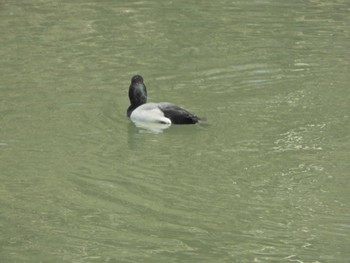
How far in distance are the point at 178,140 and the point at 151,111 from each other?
39.7 inches

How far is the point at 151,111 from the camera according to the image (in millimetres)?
13625

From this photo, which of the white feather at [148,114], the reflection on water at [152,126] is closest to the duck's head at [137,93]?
the white feather at [148,114]

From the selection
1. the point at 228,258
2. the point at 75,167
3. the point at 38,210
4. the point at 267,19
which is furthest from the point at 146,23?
the point at 228,258

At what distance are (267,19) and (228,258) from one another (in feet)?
Answer: 37.0

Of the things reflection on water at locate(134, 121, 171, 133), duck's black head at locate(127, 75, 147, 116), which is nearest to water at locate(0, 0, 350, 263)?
reflection on water at locate(134, 121, 171, 133)

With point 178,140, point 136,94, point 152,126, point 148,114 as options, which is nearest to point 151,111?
point 148,114

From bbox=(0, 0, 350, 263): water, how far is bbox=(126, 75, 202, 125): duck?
0.14 m

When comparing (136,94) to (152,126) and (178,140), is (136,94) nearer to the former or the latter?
(152,126)

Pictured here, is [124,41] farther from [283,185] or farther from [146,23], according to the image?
[283,185]

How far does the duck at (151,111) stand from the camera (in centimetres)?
1323

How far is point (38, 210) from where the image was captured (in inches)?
410

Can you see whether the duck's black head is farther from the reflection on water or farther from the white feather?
the reflection on water

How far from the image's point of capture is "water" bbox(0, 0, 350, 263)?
378 inches

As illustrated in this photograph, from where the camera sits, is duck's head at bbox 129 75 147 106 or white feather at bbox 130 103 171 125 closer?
white feather at bbox 130 103 171 125
